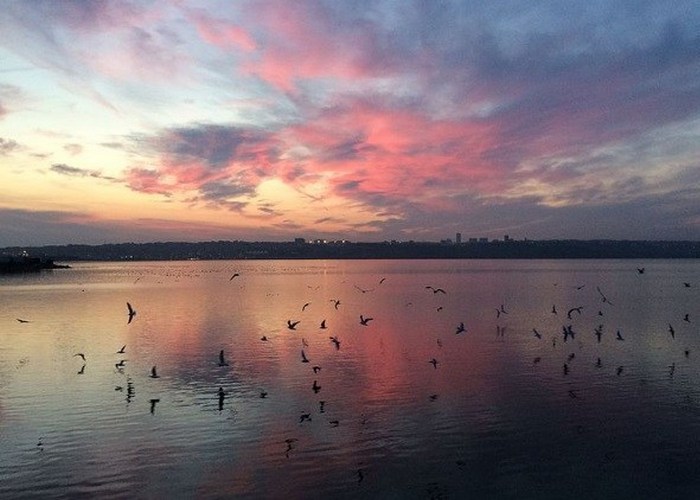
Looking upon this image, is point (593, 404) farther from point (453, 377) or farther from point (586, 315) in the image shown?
point (586, 315)

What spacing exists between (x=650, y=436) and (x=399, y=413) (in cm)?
781

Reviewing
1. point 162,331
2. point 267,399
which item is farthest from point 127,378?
point 162,331

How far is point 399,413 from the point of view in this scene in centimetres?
2162

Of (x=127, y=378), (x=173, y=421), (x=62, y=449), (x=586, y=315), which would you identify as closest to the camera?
(x=62, y=449)

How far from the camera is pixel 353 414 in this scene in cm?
2147

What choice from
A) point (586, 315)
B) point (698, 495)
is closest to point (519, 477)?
point (698, 495)

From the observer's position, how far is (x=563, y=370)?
2953cm

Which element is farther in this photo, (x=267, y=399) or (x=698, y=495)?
(x=267, y=399)

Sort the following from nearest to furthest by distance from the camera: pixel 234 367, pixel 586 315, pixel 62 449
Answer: pixel 62 449, pixel 234 367, pixel 586 315

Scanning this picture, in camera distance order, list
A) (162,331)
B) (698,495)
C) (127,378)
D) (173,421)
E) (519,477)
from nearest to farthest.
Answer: (698,495)
(519,477)
(173,421)
(127,378)
(162,331)

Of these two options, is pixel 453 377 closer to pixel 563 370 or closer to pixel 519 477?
pixel 563 370

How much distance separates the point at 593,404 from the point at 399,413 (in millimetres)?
7208

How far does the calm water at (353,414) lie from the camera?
1562 cm

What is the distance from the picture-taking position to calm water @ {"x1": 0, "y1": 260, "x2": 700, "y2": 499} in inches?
615
